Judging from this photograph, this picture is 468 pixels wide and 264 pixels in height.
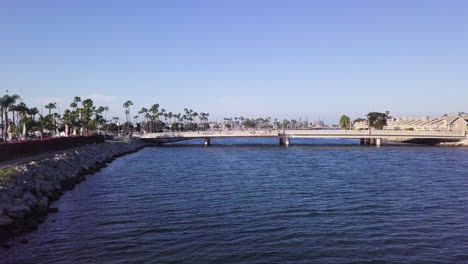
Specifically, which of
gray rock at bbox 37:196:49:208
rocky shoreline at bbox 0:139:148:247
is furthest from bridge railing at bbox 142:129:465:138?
gray rock at bbox 37:196:49:208

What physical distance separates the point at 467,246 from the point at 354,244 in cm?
582

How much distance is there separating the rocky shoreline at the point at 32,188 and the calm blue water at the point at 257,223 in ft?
3.80

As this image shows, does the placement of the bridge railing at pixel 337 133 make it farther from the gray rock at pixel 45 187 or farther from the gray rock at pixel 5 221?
the gray rock at pixel 5 221

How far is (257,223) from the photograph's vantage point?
25.3m

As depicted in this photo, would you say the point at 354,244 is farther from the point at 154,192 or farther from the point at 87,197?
the point at 87,197

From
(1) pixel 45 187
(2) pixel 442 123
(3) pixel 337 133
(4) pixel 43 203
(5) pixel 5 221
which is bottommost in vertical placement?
(5) pixel 5 221

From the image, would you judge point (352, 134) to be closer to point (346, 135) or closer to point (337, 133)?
point (346, 135)

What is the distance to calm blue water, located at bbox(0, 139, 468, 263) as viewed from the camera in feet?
64.5

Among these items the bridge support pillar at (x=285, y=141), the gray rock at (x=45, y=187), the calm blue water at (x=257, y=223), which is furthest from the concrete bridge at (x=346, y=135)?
the gray rock at (x=45, y=187)

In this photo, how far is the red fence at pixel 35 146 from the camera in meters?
44.4

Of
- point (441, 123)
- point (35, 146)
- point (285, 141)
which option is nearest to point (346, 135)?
point (285, 141)

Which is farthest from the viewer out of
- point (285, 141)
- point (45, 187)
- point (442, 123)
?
point (442, 123)

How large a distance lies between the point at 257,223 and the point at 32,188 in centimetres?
2029

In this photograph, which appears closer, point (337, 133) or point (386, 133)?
point (386, 133)
